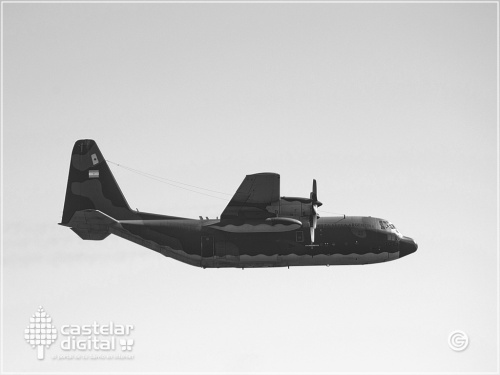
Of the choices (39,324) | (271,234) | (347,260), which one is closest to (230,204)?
(271,234)

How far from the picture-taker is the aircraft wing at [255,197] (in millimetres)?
65250

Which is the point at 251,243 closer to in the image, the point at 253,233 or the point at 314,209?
the point at 253,233

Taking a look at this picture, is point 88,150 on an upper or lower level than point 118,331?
upper

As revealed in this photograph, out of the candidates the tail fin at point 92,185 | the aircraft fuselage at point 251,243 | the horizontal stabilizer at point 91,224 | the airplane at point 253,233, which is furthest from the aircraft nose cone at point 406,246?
the horizontal stabilizer at point 91,224

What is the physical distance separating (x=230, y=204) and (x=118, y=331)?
10110 millimetres

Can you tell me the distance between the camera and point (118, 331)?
230 ft

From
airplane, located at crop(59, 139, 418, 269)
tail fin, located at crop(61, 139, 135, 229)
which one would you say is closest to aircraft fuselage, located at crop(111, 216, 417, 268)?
airplane, located at crop(59, 139, 418, 269)

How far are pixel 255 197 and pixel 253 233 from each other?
211 centimetres

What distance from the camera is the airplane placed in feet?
220

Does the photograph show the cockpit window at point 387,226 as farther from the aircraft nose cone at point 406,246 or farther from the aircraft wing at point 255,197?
the aircraft wing at point 255,197

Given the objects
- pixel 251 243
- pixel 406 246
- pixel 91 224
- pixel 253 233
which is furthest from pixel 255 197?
pixel 406 246

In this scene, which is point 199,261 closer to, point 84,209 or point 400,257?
point 84,209

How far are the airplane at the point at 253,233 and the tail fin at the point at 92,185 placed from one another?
125 mm

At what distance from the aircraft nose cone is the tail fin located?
15269mm
